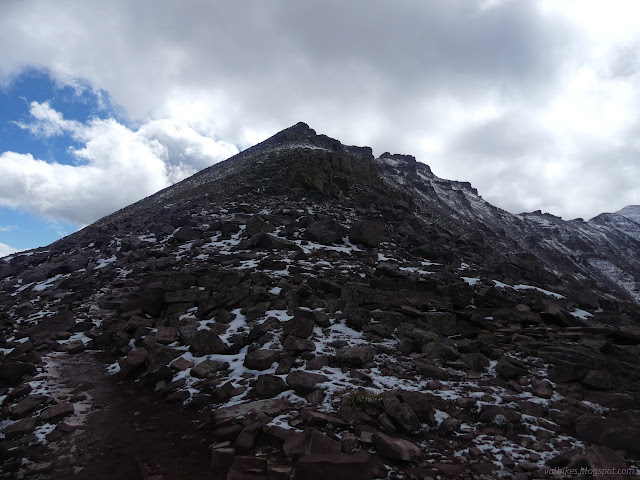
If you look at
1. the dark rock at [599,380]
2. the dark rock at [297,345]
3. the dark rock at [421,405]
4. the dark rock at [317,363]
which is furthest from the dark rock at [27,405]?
the dark rock at [599,380]

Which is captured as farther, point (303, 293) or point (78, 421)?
point (303, 293)

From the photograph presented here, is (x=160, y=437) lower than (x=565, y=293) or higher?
lower

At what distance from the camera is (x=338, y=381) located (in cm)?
873

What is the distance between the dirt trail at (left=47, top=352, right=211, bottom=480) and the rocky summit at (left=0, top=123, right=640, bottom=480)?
0.04m

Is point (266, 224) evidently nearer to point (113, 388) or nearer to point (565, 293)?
point (113, 388)

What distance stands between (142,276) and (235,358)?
1090cm

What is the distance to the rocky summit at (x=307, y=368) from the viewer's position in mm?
6441

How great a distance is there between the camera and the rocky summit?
21.1 ft

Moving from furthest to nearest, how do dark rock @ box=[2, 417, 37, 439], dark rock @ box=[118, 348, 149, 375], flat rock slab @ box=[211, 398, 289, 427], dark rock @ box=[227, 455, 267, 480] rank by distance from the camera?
dark rock @ box=[118, 348, 149, 375] → dark rock @ box=[2, 417, 37, 439] → flat rock slab @ box=[211, 398, 289, 427] → dark rock @ box=[227, 455, 267, 480]

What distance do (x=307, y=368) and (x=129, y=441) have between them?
4159mm

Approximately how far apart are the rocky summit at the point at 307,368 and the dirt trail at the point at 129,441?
0.13ft

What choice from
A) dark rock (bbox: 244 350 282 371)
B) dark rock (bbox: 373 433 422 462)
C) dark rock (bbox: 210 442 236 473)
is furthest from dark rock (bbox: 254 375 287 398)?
dark rock (bbox: 373 433 422 462)

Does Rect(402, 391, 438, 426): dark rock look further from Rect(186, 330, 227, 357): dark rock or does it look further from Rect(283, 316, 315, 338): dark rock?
Rect(186, 330, 227, 357): dark rock

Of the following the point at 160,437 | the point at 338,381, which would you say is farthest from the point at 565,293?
the point at 160,437
